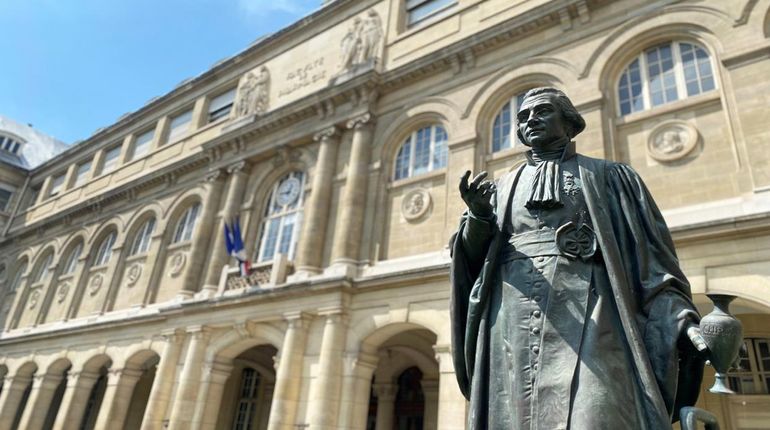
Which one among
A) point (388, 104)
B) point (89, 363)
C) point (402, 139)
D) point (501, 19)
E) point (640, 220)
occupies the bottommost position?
point (640, 220)

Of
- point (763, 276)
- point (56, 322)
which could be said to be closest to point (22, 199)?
point (56, 322)

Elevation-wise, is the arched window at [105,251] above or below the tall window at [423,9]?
below

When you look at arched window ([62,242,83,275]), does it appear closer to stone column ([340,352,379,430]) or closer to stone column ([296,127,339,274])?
stone column ([296,127,339,274])

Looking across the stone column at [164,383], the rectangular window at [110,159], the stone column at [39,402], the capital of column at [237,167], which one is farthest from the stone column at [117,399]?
the rectangular window at [110,159]

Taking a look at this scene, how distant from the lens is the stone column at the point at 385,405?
14.2 metres

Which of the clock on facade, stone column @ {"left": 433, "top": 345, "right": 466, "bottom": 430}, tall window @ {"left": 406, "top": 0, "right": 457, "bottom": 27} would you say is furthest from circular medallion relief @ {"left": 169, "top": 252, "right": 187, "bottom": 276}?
stone column @ {"left": 433, "top": 345, "right": 466, "bottom": 430}

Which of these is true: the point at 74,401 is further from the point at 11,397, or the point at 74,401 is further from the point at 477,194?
the point at 477,194

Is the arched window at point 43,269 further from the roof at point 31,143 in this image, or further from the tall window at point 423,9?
the tall window at point 423,9

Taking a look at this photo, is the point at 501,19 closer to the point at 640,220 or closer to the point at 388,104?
the point at 388,104

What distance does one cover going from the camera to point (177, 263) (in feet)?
58.1

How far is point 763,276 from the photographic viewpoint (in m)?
7.42

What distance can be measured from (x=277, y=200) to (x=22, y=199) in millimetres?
22159

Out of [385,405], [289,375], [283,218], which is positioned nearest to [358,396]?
[289,375]

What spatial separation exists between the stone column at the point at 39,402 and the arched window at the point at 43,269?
21.4 feet
